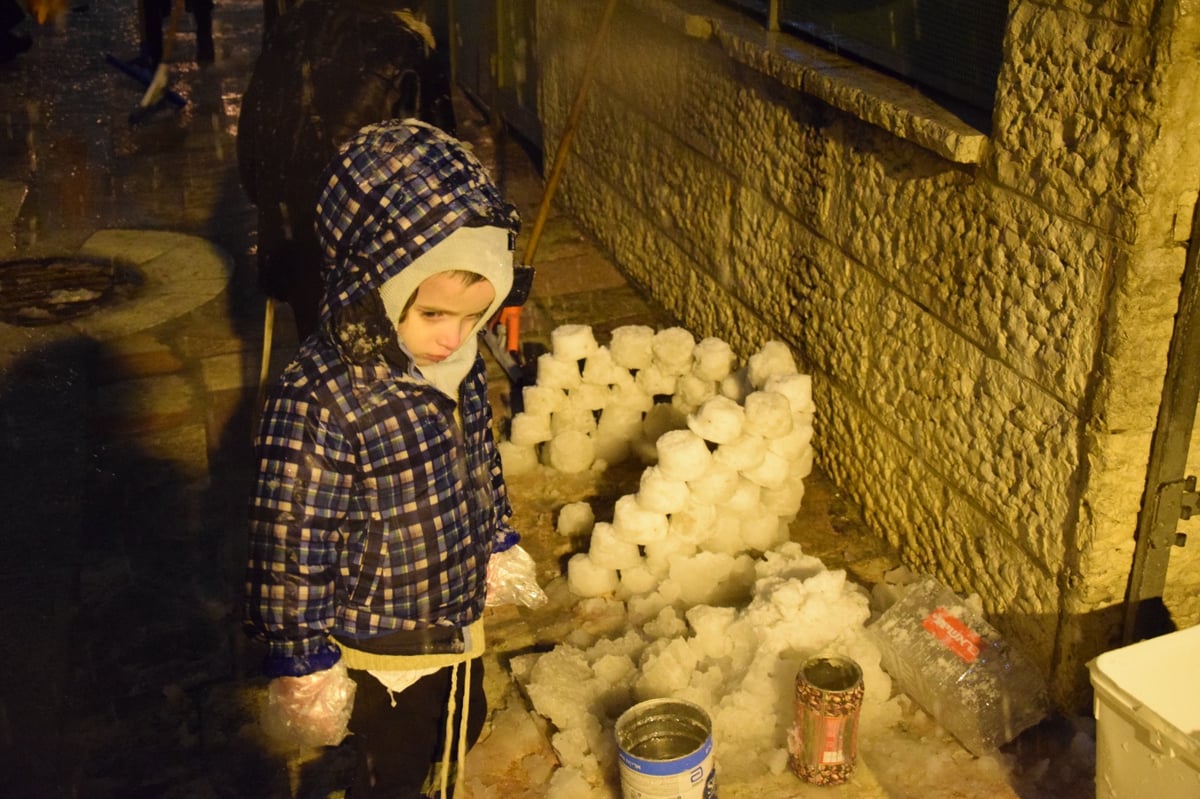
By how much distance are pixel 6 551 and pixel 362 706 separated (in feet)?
8.12

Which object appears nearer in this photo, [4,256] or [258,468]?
[258,468]

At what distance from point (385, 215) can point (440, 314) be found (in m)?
0.25

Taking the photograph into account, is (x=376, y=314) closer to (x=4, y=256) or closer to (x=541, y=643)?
(x=541, y=643)

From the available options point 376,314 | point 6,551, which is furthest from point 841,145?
point 6,551

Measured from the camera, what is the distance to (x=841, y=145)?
182 inches

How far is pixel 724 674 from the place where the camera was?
156 inches

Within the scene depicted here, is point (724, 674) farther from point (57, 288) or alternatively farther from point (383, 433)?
point (57, 288)

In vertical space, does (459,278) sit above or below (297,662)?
above

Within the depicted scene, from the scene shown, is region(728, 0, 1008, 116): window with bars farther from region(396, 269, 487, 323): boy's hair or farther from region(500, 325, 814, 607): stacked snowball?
region(396, 269, 487, 323): boy's hair

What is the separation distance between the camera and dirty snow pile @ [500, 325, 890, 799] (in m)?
3.86

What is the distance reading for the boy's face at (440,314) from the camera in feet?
9.02

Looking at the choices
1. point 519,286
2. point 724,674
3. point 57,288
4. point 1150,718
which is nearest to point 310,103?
point 519,286

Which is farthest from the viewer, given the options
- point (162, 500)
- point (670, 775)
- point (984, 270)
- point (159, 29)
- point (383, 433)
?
point (159, 29)

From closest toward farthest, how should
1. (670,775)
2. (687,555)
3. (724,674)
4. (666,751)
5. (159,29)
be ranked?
(670,775), (666,751), (724,674), (687,555), (159,29)
